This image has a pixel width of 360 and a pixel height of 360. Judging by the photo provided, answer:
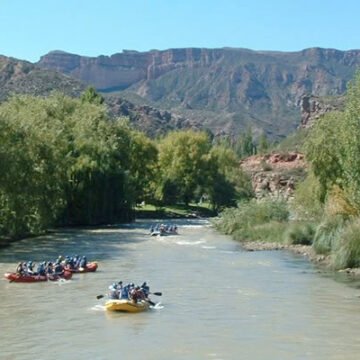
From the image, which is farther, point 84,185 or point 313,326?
point 84,185

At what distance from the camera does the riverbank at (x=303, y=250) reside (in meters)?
42.0

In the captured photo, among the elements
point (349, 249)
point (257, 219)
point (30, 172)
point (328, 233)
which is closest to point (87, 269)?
point (349, 249)

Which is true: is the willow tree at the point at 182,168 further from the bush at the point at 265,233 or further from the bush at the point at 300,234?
the bush at the point at 300,234

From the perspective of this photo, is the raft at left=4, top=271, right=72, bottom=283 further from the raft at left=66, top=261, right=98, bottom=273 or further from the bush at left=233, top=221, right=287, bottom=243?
the bush at left=233, top=221, right=287, bottom=243

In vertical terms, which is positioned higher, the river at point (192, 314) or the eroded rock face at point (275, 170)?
the eroded rock face at point (275, 170)

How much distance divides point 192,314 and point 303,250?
23847mm

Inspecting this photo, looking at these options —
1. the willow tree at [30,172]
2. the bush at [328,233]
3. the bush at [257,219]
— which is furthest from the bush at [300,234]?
the willow tree at [30,172]

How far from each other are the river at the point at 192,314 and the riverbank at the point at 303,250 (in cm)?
95

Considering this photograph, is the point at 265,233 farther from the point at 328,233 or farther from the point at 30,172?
the point at 30,172

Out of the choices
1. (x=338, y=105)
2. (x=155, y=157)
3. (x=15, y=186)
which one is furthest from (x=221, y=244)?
(x=338, y=105)

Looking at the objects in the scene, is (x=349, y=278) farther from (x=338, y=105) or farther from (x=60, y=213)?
(x=338, y=105)

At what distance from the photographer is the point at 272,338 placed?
25.8 metres

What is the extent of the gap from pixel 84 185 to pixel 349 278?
42.2 m

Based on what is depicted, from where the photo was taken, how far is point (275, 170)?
163125mm
